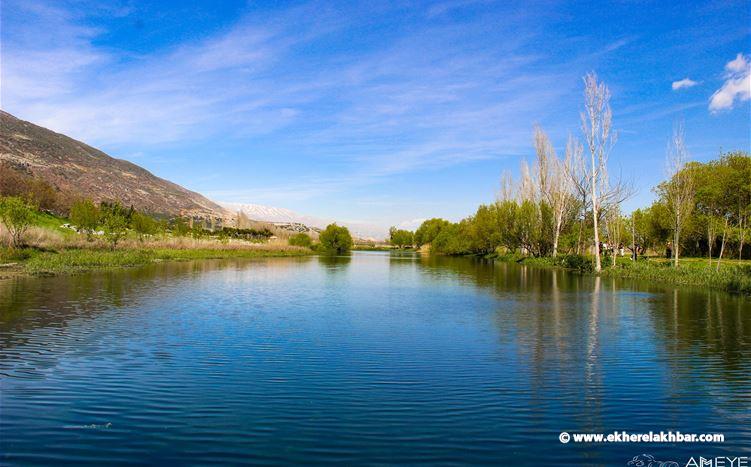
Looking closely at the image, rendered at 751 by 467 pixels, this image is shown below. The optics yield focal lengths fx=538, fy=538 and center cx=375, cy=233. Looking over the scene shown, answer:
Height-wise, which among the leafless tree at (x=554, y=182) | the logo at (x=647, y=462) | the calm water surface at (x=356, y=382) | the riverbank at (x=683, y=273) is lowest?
the logo at (x=647, y=462)

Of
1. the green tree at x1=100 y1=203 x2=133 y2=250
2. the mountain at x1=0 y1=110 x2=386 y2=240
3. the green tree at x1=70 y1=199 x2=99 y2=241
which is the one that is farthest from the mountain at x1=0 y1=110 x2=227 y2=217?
the green tree at x1=100 y1=203 x2=133 y2=250

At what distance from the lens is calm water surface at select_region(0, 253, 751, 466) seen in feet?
18.7

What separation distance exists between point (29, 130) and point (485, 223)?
113022 millimetres

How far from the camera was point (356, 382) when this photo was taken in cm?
819

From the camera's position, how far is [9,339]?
10531mm

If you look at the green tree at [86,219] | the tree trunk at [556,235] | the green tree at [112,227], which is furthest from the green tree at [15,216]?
the tree trunk at [556,235]

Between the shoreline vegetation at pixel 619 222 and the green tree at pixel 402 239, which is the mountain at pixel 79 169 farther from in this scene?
the shoreline vegetation at pixel 619 222

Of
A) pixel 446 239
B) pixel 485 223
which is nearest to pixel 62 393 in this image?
pixel 485 223

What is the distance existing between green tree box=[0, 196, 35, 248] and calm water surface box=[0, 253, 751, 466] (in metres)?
14.2

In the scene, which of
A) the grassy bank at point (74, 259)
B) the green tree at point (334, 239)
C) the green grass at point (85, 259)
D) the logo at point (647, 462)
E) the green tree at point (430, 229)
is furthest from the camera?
the green tree at point (430, 229)

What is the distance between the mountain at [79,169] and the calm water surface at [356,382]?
90209 millimetres

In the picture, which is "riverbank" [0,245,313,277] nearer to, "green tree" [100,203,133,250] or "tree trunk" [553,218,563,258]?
"green tree" [100,203,133,250]

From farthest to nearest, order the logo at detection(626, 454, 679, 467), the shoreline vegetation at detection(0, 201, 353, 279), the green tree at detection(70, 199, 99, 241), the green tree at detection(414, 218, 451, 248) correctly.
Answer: the green tree at detection(414, 218, 451, 248)
the green tree at detection(70, 199, 99, 241)
the shoreline vegetation at detection(0, 201, 353, 279)
the logo at detection(626, 454, 679, 467)

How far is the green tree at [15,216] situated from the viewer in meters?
27.7
